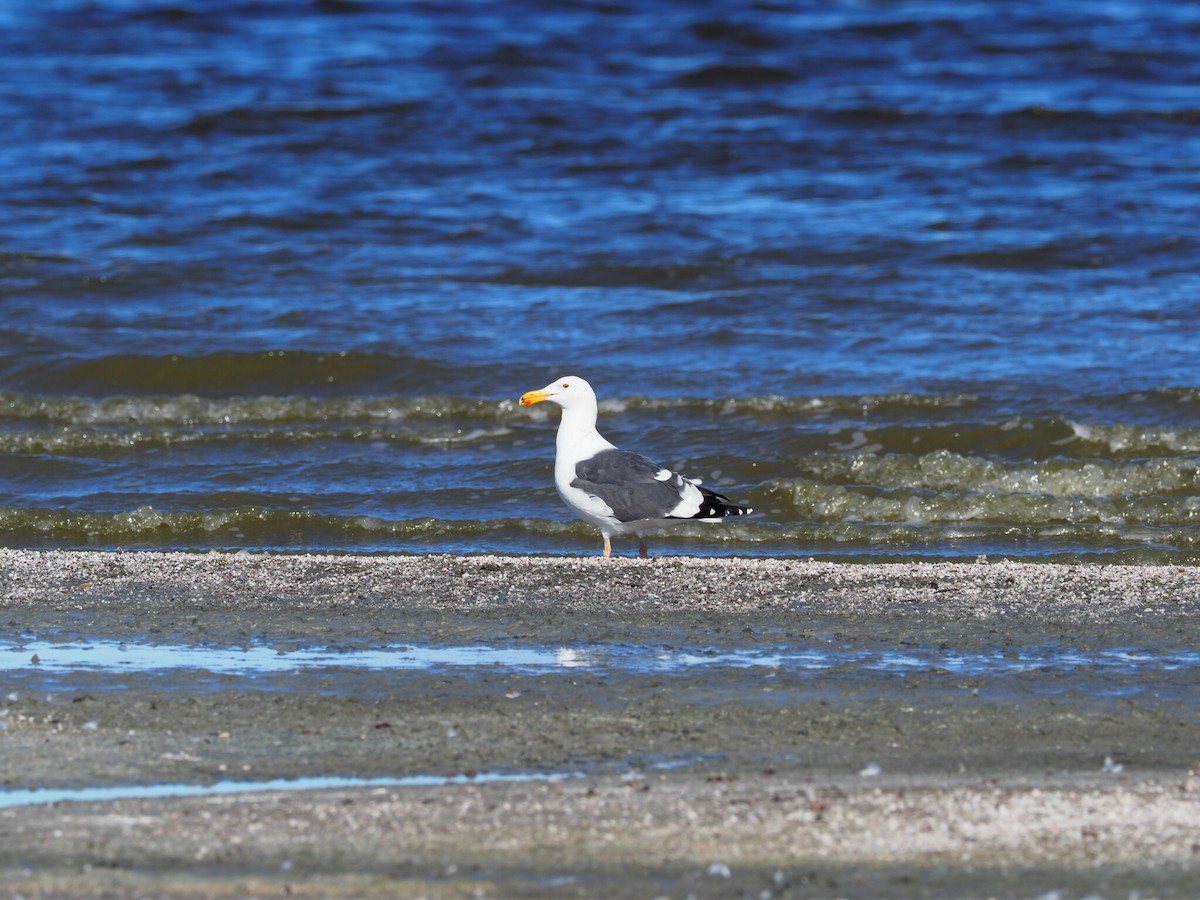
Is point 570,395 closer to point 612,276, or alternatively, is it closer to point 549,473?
point 549,473

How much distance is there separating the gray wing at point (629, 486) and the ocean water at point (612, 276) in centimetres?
70

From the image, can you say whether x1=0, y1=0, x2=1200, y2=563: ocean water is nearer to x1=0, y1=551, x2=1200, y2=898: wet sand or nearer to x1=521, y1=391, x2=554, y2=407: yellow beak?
x1=521, y1=391, x2=554, y2=407: yellow beak

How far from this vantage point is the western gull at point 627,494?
8.02 m

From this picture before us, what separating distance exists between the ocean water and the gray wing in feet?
2.31

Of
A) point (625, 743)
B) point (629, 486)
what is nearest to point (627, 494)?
point (629, 486)

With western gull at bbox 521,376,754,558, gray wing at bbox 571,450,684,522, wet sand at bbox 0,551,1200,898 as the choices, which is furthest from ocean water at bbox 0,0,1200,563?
wet sand at bbox 0,551,1200,898

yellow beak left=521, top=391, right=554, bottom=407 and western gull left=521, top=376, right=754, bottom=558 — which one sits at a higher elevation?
yellow beak left=521, top=391, right=554, bottom=407

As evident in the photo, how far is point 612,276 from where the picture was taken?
15047 millimetres

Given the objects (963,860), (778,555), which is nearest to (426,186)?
(778,555)

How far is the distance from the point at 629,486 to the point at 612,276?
7189 millimetres

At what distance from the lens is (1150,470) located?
9.60 metres

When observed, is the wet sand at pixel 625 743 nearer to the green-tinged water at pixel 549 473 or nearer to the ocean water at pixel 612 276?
the green-tinged water at pixel 549 473

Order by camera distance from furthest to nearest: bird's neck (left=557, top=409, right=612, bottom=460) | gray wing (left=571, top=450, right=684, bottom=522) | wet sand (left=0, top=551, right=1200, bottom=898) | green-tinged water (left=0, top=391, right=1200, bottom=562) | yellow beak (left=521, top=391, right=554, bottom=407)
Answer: green-tinged water (left=0, top=391, right=1200, bottom=562), yellow beak (left=521, top=391, right=554, bottom=407), bird's neck (left=557, top=409, right=612, bottom=460), gray wing (left=571, top=450, right=684, bottom=522), wet sand (left=0, top=551, right=1200, bottom=898)

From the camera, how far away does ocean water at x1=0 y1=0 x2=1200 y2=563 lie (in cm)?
958
